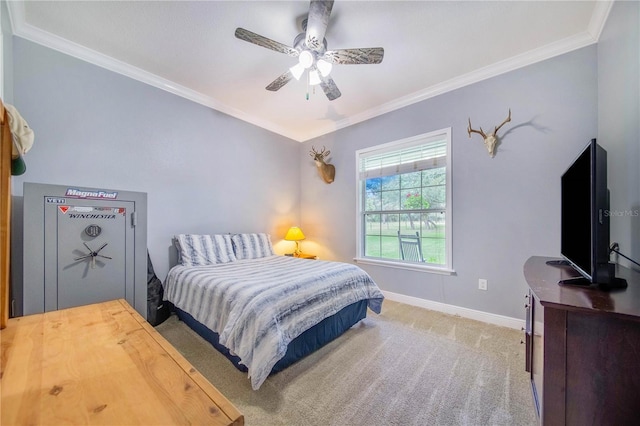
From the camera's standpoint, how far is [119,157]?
102 inches

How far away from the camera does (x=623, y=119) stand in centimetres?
166

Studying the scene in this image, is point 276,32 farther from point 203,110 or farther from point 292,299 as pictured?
point 292,299

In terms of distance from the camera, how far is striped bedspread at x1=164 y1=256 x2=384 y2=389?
161 cm

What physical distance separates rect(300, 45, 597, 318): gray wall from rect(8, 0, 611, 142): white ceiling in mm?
220

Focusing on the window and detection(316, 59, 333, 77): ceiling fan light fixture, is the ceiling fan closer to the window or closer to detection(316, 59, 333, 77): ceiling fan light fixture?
detection(316, 59, 333, 77): ceiling fan light fixture

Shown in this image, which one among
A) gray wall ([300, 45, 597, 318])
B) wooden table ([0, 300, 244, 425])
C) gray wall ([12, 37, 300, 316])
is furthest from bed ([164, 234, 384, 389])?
gray wall ([300, 45, 597, 318])

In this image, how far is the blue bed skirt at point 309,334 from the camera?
187 centimetres

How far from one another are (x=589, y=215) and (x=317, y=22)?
2.05 meters

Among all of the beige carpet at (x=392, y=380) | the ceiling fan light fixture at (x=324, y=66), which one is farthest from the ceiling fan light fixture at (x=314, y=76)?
the beige carpet at (x=392, y=380)

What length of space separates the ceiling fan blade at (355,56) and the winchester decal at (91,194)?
2.13 metres

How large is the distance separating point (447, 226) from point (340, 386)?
2.16 meters

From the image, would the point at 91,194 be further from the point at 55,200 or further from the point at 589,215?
the point at 589,215

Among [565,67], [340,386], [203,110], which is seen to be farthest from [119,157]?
[565,67]

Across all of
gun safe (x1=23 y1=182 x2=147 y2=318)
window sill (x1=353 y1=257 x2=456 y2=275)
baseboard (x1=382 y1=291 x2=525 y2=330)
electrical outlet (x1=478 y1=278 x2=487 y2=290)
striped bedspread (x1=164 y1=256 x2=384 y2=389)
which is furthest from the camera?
window sill (x1=353 y1=257 x2=456 y2=275)
